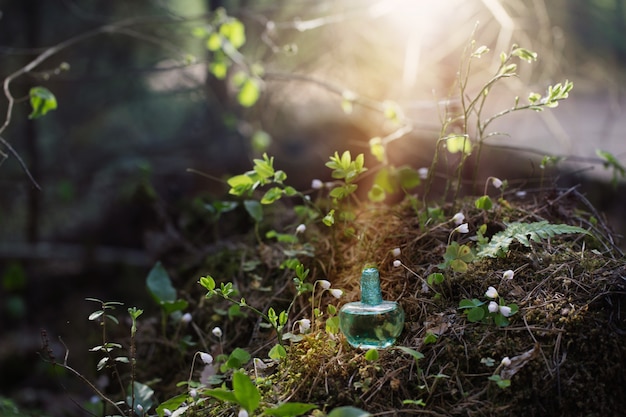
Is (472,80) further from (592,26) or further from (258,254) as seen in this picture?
(258,254)

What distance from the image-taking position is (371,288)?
67.3 inches

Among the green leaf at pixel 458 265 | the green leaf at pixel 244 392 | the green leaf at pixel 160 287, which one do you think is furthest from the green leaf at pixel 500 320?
the green leaf at pixel 160 287

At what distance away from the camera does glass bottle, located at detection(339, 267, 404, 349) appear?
1636 mm

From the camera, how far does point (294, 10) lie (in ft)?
17.9

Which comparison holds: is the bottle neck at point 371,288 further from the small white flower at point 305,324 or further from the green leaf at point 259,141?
the green leaf at point 259,141

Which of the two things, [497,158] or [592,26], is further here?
[592,26]

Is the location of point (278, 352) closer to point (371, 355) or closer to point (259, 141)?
point (371, 355)

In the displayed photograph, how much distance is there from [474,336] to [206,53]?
5.09 m

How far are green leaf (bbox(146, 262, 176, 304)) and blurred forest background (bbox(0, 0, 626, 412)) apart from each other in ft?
6.83

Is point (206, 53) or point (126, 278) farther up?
point (206, 53)

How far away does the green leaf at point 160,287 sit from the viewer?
8.19ft

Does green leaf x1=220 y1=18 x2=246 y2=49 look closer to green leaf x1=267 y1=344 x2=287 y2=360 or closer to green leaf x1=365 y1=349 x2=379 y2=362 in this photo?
green leaf x1=267 y1=344 x2=287 y2=360

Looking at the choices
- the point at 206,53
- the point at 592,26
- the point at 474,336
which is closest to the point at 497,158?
the point at 592,26

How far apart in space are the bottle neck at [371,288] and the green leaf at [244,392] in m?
0.46
